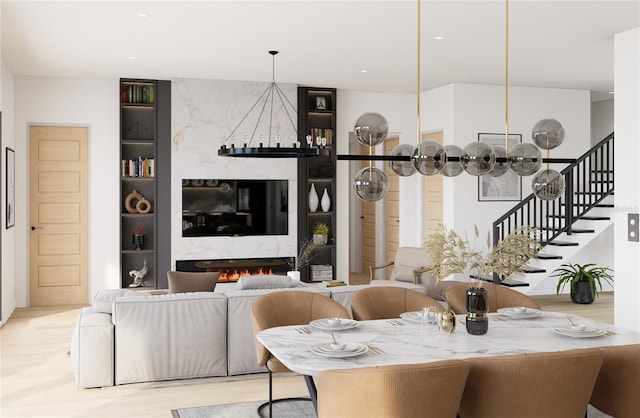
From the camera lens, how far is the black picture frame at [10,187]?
25.1 feet

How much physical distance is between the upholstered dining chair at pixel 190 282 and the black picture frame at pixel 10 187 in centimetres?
297

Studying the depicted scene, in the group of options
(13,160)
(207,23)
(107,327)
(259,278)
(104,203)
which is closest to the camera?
(107,327)

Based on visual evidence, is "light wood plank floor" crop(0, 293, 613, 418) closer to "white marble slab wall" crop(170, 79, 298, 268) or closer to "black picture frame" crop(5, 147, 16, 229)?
"black picture frame" crop(5, 147, 16, 229)

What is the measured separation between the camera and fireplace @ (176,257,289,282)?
890 centimetres

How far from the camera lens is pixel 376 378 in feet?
8.58

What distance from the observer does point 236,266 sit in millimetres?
9070

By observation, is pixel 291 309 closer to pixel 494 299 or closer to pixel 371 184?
pixel 371 184

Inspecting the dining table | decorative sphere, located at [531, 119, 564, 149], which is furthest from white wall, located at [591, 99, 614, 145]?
the dining table

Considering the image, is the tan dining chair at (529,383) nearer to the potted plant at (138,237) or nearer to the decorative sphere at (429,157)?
the decorative sphere at (429,157)

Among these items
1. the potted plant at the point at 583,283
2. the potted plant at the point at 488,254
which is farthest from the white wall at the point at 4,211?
the potted plant at the point at 583,283

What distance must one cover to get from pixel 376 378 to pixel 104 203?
689cm

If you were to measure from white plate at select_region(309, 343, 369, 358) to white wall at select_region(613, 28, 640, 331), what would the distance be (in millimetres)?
3924

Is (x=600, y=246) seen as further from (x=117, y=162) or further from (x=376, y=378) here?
(x=376, y=378)

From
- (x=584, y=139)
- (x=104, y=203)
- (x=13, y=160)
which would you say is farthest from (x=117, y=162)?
(x=584, y=139)
